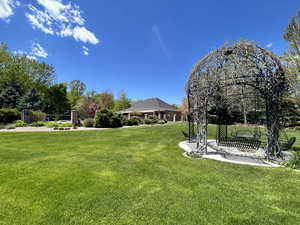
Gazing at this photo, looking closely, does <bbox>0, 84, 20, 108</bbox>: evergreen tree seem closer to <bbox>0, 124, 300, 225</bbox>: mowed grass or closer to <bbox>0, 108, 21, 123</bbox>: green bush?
<bbox>0, 108, 21, 123</bbox>: green bush

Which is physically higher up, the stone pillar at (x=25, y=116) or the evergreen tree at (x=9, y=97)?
the evergreen tree at (x=9, y=97)

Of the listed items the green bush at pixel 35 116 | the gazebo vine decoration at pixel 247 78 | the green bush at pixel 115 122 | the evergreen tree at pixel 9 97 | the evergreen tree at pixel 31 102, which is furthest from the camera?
the evergreen tree at pixel 31 102

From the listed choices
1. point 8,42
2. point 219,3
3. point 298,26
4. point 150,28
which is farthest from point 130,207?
point 8,42

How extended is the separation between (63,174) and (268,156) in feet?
20.8

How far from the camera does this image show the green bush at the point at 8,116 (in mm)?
16891

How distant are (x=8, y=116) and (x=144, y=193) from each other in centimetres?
2254

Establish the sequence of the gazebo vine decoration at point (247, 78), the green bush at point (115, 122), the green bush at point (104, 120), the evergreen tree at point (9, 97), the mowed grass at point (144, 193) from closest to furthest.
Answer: the mowed grass at point (144, 193) < the gazebo vine decoration at point (247, 78) < the green bush at point (104, 120) < the green bush at point (115, 122) < the evergreen tree at point (9, 97)

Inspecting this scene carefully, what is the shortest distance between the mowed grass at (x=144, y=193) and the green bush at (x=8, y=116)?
59.5ft

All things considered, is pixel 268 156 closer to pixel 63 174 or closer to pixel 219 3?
pixel 63 174

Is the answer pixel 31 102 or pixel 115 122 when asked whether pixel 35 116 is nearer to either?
pixel 115 122

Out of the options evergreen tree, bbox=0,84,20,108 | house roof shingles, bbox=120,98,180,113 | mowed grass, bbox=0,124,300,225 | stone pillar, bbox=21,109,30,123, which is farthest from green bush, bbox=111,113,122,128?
evergreen tree, bbox=0,84,20,108

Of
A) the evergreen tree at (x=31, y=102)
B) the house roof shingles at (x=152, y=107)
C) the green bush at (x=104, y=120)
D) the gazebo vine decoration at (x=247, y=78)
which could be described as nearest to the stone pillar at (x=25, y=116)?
the green bush at (x=104, y=120)

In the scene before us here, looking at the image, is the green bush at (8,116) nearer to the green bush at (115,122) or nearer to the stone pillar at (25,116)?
the stone pillar at (25,116)

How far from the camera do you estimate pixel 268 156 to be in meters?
4.92
